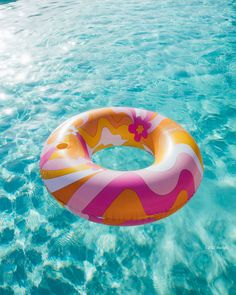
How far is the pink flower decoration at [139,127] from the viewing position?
2.92 m

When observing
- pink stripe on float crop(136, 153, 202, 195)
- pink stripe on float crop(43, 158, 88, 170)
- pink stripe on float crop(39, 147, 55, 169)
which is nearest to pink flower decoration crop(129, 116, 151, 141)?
pink stripe on float crop(136, 153, 202, 195)

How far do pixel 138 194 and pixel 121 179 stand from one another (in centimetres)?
18

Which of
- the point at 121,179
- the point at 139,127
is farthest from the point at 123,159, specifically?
the point at 121,179

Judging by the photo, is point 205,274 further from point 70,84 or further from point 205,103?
point 70,84

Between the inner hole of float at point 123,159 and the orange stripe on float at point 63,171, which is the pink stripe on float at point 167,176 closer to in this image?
the orange stripe on float at point 63,171

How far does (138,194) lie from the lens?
2115mm

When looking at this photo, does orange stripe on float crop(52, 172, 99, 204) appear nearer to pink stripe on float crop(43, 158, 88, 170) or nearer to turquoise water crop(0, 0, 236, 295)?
pink stripe on float crop(43, 158, 88, 170)

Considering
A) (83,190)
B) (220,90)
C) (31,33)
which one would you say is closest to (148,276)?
(83,190)

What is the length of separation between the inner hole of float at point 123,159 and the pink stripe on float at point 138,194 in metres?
1.18

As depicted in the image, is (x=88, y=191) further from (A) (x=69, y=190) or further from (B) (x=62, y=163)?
(B) (x=62, y=163)

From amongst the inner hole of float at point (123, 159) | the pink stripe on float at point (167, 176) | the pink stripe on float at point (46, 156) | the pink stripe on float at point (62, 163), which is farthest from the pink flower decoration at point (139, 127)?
the pink stripe on float at point (46, 156)

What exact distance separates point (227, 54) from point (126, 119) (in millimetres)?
3929

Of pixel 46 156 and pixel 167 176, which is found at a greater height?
pixel 46 156

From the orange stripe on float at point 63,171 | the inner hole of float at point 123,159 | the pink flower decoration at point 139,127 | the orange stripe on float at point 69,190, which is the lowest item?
the inner hole of float at point 123,159
